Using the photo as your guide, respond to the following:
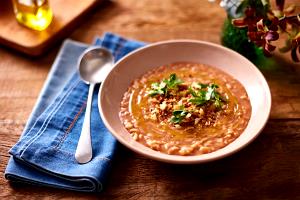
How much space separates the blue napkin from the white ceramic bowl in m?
0.12

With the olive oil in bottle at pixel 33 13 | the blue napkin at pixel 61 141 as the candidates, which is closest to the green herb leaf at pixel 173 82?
the blue napkin at pixel 61 141

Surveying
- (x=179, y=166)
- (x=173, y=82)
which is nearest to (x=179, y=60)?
(x=173, y=82)

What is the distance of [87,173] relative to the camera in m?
1.54

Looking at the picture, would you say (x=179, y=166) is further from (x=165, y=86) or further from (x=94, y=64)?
(x=94, y=64)

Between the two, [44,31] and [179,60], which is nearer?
[179,60]

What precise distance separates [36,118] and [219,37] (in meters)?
1.05

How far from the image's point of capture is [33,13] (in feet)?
7.33

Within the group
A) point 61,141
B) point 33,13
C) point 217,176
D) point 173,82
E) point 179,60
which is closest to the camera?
point 217,176

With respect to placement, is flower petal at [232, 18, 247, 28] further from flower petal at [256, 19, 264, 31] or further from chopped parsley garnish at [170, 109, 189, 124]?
chopped parsley garnish at [170, 109, 189, 124]

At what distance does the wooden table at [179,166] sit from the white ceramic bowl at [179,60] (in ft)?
0.37

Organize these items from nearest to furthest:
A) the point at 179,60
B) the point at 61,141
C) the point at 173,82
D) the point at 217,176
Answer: the point at 217,176 → the point at 61,141 → the point at 173,82 → the point at 179,60

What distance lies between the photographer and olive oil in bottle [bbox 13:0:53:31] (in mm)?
2219

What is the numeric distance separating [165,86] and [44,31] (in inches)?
32.9

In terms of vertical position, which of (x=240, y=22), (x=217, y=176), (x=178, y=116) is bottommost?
(x=217, y=176)
